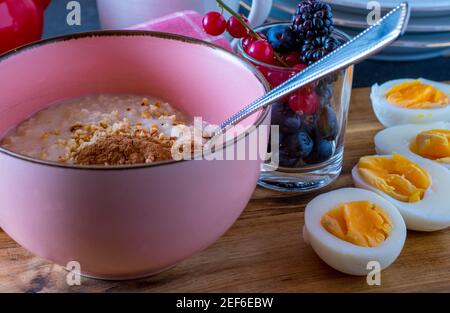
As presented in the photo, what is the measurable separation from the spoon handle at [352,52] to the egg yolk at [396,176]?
0.26 m

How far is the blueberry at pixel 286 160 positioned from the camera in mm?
1003

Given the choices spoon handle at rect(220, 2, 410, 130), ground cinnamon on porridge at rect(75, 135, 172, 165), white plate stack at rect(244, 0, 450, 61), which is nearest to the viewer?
spoon handle at rect(220, 2, 410, 130)

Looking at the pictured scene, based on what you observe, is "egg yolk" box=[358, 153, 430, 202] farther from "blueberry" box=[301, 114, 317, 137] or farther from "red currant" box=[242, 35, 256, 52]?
"red currant" box=[242, 35, 256, 52]

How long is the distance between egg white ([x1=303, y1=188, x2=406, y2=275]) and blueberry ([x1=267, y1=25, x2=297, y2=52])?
24cm

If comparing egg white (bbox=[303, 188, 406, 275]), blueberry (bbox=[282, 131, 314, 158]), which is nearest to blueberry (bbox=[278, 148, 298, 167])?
blueberry (bbox=[282, 131, 314, 158])

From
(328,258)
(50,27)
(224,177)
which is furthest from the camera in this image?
(50,27)

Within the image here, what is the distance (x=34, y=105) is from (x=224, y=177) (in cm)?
38

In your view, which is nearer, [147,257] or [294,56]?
[147,257]

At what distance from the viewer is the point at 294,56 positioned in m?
0.99

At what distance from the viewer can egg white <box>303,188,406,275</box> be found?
2.68 ft

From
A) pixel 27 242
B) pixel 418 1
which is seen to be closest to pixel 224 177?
pixel 27 242

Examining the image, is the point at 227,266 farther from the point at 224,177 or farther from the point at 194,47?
the point at 194,47

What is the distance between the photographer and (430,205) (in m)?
0.92

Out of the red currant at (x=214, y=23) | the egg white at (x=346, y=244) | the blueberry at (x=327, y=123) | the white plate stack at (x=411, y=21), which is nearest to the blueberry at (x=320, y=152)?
the blueberry at (x=327, y=123)
